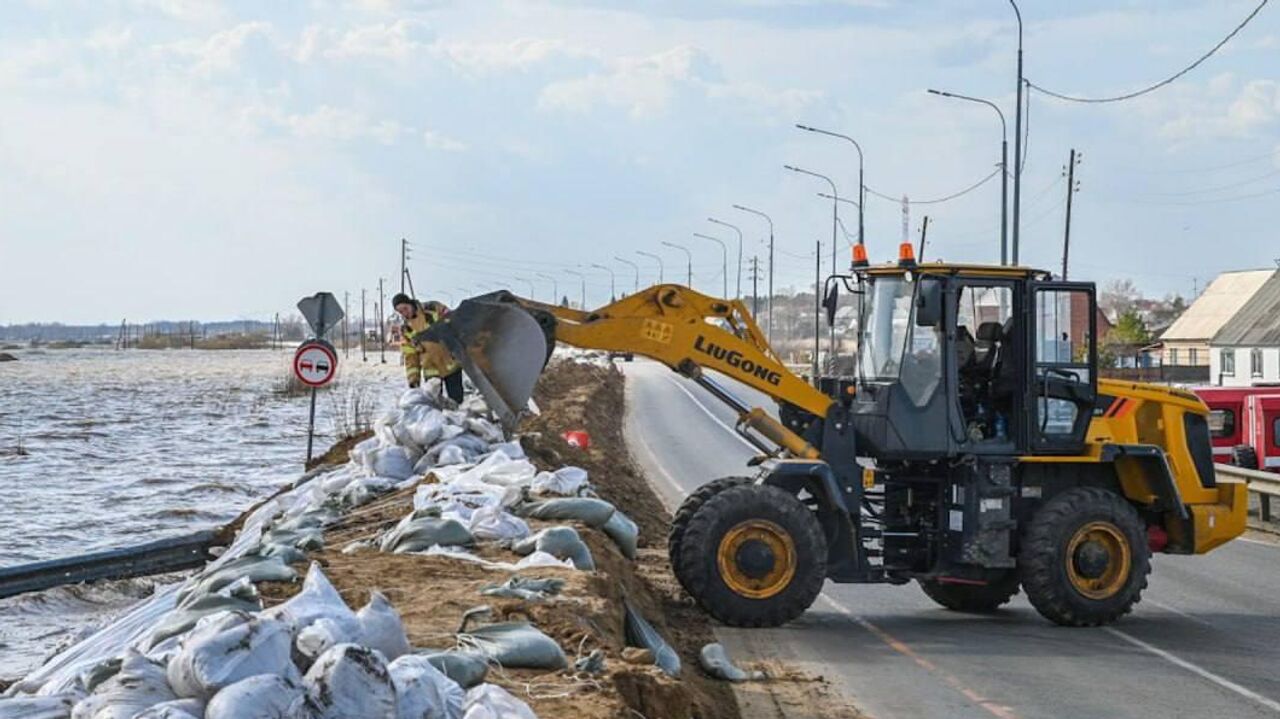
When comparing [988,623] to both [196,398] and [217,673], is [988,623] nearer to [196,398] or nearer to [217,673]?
[217,673]

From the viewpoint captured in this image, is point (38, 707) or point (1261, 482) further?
point (1261, 482)

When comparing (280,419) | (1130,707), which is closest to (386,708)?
(1130,707)

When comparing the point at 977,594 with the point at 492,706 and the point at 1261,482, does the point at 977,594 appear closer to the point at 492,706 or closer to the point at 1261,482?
the point at 492,706

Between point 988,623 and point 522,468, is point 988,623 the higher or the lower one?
the lower one

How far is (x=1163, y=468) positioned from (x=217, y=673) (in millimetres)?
10637

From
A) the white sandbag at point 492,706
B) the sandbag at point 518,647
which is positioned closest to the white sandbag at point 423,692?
the white sandbag at point 492,706

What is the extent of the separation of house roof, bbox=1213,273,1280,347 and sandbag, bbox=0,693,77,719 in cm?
6557

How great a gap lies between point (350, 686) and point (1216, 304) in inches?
3606

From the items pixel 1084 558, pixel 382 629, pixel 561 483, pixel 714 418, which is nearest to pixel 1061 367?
pixel 1084 558

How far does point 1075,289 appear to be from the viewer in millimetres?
15203

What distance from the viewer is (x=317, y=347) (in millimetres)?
23359

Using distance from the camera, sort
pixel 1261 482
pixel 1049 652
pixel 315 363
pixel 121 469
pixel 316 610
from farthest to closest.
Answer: pixel 121 469 < pixel 1261 482 < pixel 315 363 < pixel 1049 652 < pixel 316 610

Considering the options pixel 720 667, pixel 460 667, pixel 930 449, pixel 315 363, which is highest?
pixel 315 363

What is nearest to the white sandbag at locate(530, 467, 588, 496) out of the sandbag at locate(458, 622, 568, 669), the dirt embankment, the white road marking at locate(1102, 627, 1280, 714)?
the dirt embankment
